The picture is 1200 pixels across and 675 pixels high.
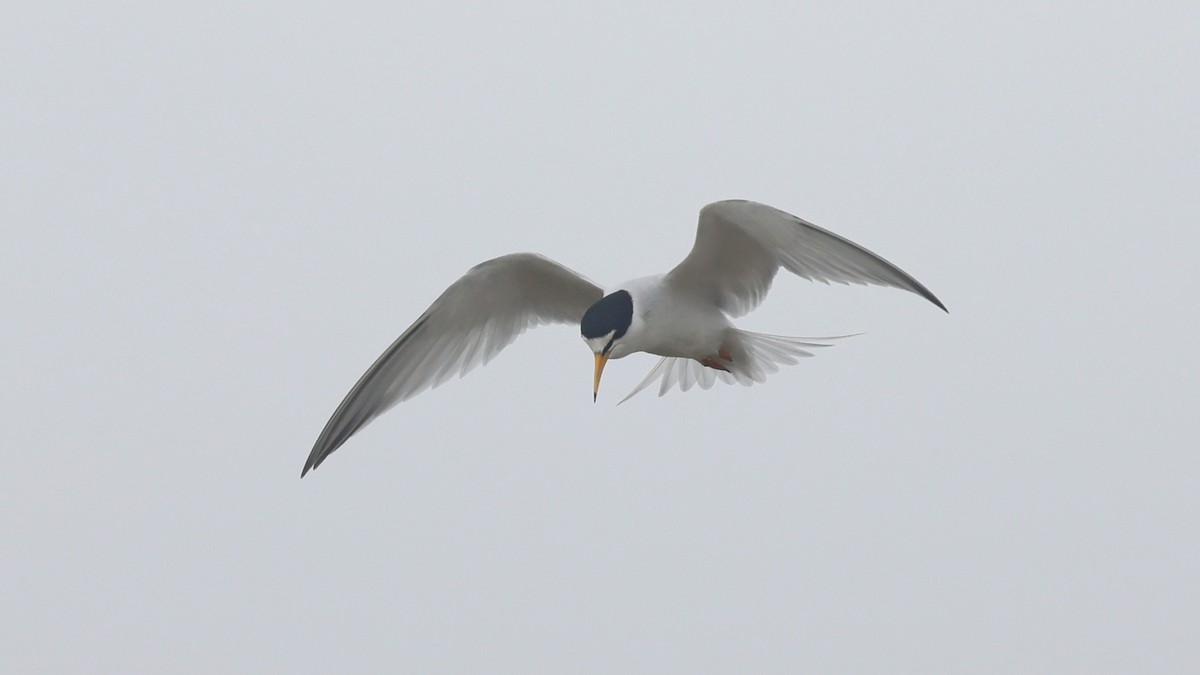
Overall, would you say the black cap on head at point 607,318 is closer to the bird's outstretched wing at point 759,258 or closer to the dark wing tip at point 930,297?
the bird's outstretched wing at point 759,258

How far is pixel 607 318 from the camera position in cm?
589

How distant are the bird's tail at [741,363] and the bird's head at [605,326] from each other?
948mm

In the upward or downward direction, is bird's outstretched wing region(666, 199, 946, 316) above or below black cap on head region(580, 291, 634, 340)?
above

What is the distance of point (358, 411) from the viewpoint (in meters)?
6.65

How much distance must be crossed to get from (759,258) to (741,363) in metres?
1.01

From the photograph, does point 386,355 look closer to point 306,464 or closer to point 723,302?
point 306,464

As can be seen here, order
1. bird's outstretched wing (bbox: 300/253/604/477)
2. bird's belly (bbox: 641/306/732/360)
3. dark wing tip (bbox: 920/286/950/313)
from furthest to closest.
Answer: bird's outstretched wing (bbox: 300/253/604/477), bird's belly (bbox: 641/306/732/360), dark wing tip (bbox: 920/286/950/313)

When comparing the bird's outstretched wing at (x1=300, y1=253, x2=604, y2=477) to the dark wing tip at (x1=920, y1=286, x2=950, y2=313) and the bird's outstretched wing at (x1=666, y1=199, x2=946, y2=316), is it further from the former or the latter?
the dark wing tip at (x1=920, y1=286, x2=950, y2=313)

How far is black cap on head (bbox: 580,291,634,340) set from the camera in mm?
5895

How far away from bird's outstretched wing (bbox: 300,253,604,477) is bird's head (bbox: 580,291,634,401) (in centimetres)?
67

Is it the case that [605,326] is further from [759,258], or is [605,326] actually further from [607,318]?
[759,258]

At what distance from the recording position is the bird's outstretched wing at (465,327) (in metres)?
6.61

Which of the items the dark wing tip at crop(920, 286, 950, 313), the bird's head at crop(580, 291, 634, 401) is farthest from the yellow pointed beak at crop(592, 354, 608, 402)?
the dark wing tip at crop(920, 286, 950, 313)

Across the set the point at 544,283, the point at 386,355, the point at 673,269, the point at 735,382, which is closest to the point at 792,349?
the point at 735,382
